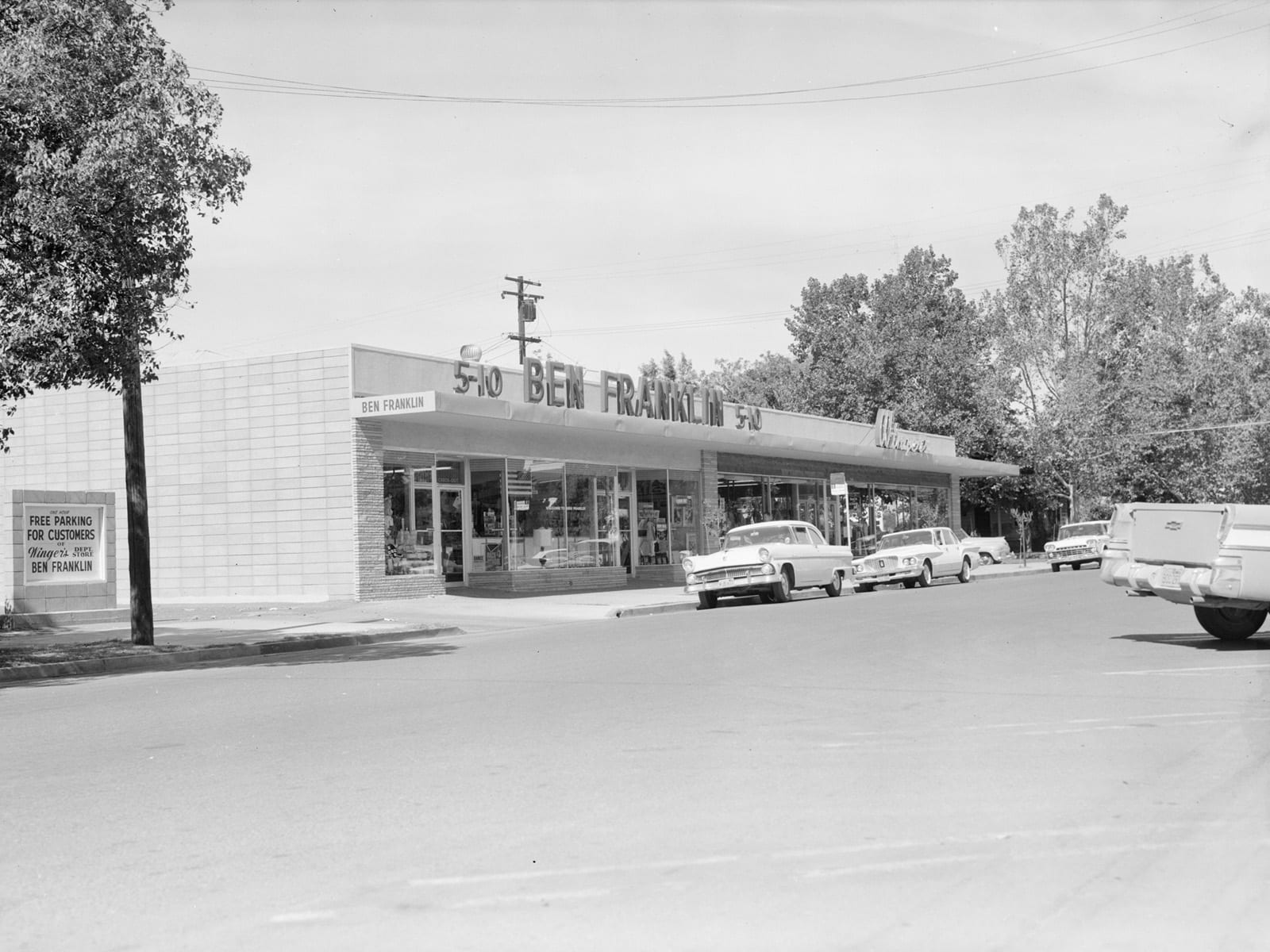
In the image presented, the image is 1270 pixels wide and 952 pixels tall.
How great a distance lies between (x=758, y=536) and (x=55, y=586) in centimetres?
1322

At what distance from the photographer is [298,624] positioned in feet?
73.3

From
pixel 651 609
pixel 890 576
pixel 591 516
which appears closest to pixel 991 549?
pixel 890 576

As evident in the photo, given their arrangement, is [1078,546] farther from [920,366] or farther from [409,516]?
[409,516]

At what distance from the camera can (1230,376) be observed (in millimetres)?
61188

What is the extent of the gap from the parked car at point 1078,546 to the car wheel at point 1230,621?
2735 centimetres

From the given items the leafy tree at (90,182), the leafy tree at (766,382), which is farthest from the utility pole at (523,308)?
the leafy tree at (90,182)

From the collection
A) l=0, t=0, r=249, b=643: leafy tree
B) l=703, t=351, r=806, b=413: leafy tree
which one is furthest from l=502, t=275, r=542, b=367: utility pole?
l=0, t=0, r=249, b=643: leafy tree

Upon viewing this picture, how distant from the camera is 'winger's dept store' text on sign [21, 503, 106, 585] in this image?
23062 millimetres

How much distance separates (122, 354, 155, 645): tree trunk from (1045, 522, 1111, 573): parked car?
3142 centimetres

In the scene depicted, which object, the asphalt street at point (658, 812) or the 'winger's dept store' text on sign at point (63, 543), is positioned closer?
the asphalt street at point (658, 812)

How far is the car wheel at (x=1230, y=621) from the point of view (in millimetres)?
14695

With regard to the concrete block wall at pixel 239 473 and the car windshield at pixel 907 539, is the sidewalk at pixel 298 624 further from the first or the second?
the car windshield at pixel 907 539

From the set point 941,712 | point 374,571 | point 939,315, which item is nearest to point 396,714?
point 941,712

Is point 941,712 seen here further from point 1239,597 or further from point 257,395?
point 257,395
